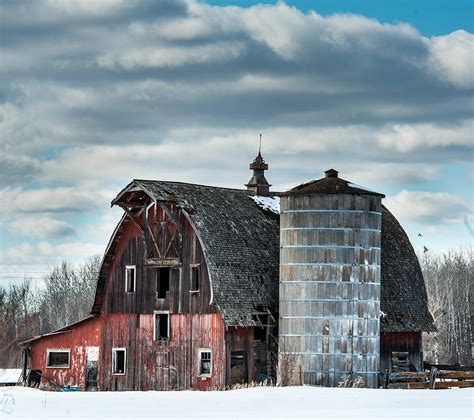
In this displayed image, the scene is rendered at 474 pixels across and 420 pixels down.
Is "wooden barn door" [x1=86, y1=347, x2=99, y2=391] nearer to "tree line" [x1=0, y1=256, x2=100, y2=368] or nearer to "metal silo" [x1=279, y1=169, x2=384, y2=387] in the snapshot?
"metal silo" [x1=279, y1=169, x2=384, y2=387]

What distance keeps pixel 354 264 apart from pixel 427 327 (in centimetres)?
812

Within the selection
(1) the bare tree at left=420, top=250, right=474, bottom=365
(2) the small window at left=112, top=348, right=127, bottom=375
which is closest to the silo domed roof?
(2) the small window at left=112, top=348, right=127, bottom=375

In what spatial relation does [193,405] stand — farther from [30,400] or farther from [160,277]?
[160,277]

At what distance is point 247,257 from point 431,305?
30.7 m

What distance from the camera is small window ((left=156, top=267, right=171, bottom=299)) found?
1784 inches

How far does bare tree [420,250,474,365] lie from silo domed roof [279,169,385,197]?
28296 mm

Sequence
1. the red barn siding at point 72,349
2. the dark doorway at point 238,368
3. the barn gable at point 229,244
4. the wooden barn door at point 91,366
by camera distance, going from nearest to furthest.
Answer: the barn gable at point 229,244
the dark doorway at point 238,368
the wooden barn door at point 91,366
the red barn siding at point 72,349

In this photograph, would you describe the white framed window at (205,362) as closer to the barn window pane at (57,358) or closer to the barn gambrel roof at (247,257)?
the barn gambrel roof at (247,257)

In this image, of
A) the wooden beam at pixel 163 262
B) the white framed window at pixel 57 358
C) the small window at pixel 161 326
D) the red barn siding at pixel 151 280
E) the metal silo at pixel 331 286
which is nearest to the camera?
the metal silo at pixel 331 286

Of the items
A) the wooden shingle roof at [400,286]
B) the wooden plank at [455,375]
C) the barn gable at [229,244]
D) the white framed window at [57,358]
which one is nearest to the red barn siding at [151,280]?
the barn gable at [229,244]

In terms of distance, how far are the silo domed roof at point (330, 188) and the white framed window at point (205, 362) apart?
6.45 m

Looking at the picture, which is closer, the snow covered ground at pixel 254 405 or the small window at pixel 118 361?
the snow covered ground at pixel 254 405

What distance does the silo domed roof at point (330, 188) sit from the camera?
1666 inches

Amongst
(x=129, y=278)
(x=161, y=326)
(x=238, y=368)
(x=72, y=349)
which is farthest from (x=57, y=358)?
(x=238, y=368)
